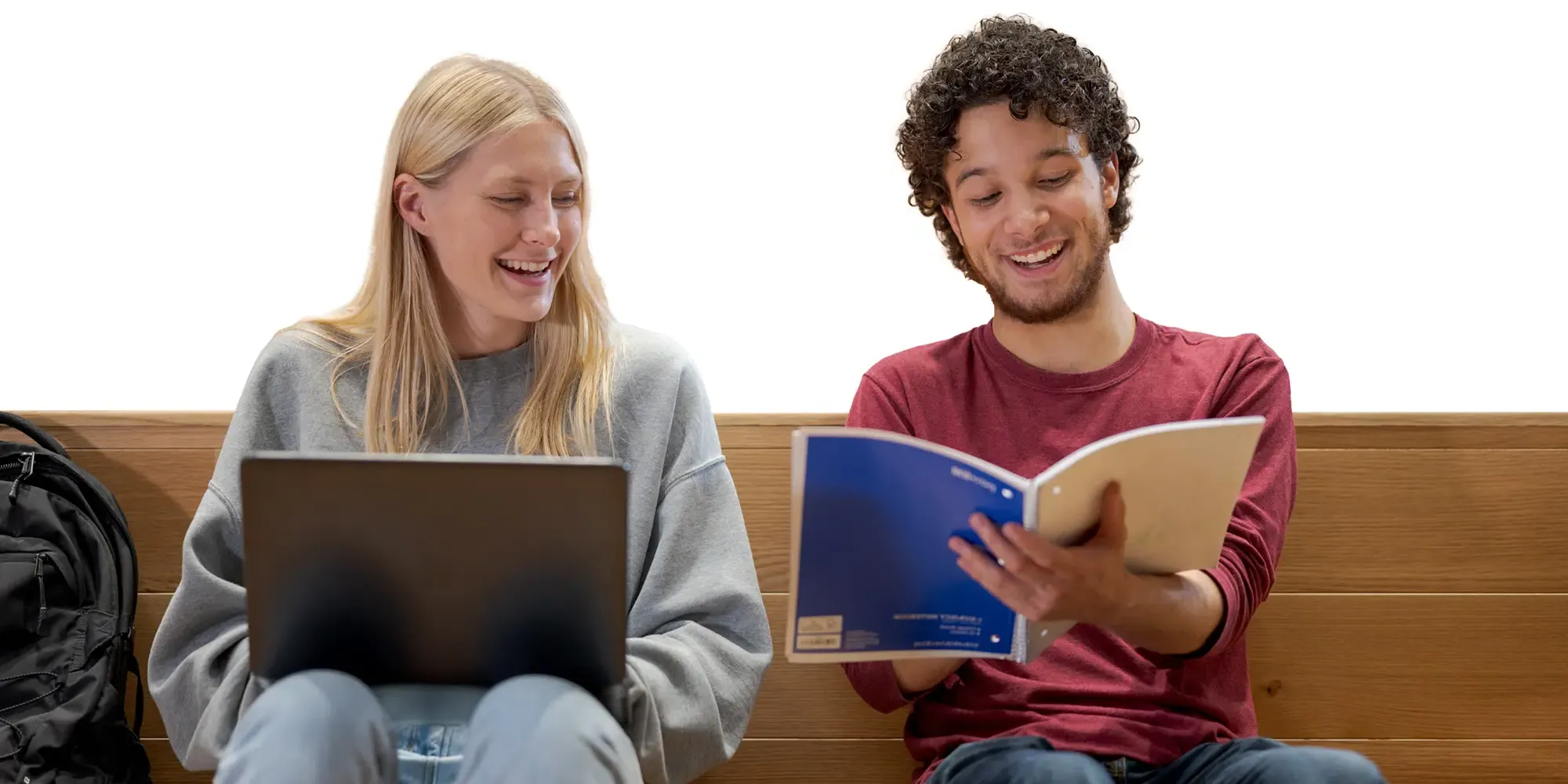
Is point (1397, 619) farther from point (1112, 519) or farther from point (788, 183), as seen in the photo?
point (788, 183)

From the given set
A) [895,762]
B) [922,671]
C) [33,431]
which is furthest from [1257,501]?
[33,431]

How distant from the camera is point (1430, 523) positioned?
5.82 ft

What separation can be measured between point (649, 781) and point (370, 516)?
0.42 m

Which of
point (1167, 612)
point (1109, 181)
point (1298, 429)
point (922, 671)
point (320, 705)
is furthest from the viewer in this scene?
point (1298, 429)

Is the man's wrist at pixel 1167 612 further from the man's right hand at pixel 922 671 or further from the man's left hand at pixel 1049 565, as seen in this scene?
the man's right hand at pixel 922 671

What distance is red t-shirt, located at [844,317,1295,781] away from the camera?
1.39m

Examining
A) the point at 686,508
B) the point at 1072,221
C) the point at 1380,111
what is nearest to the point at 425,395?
the point at 686,508

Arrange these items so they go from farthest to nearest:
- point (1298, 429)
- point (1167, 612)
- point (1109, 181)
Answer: point (1298, 429), point (1109, 181), point (1167, 612)

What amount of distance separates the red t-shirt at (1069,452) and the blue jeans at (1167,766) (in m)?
0.02

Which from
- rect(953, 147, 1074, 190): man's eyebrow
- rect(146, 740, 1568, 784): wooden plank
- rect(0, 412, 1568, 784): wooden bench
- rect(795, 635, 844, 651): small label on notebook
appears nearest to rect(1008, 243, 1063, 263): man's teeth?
rect(953, 147, 1074, 190): man's eyebrow

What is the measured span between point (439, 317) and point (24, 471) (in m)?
0.56

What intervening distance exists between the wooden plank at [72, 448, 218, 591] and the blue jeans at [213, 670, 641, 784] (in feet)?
2.45

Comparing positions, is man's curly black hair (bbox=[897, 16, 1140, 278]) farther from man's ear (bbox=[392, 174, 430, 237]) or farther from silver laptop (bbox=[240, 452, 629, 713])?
silver laptop (bbox=[240, 452, 629, 713])

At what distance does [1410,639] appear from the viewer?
1765 mm
